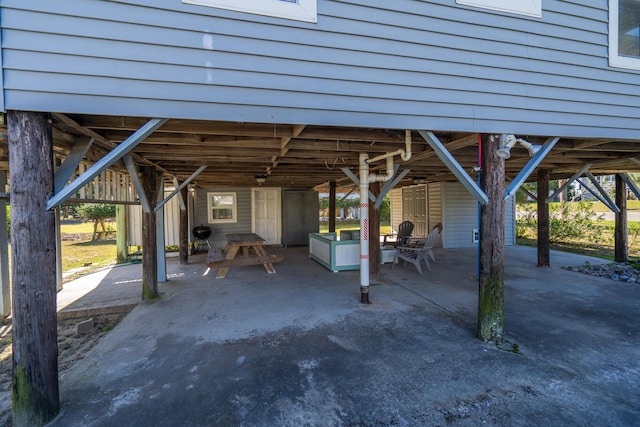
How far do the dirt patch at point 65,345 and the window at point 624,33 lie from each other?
620 centimetres

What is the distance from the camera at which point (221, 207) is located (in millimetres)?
9984

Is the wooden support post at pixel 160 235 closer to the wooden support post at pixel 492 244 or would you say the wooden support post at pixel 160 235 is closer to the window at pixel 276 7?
the window at pixel 276 7

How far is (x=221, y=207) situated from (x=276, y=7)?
27.3ft

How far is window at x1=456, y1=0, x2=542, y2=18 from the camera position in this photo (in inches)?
111

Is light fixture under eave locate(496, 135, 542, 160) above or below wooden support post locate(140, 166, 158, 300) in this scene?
above

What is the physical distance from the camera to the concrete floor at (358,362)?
199 cm

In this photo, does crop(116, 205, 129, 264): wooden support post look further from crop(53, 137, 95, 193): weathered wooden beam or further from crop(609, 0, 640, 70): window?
crop(609, 0, 640, 70): window

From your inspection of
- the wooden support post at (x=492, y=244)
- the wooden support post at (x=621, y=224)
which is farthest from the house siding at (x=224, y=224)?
the wooden support post at (x=621, y=224)

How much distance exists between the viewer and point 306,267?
266 inches

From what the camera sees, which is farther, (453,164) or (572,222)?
(572,222)

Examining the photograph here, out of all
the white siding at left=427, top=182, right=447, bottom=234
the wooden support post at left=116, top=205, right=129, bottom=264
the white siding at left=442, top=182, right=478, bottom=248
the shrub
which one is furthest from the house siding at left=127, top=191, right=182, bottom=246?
the shrub

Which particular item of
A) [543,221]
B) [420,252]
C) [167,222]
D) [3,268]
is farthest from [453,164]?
[167,222]

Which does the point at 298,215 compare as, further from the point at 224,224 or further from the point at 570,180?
the point at 570,180

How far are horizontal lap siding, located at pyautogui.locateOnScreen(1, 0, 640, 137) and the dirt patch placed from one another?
7.23 feet
